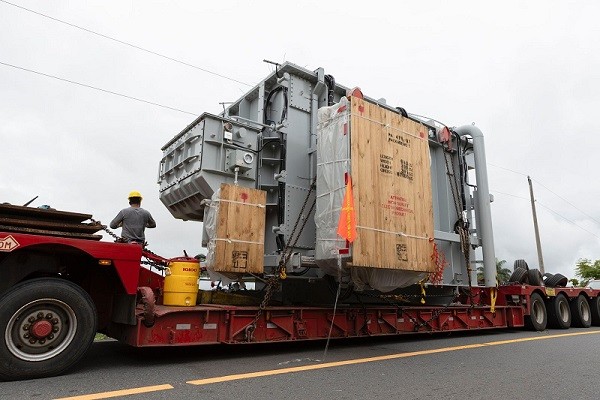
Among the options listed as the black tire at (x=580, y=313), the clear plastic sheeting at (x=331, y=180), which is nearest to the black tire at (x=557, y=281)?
the black tire at (x=580, y=313)

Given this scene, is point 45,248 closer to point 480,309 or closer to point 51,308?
point 51,308

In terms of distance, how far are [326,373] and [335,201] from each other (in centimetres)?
236

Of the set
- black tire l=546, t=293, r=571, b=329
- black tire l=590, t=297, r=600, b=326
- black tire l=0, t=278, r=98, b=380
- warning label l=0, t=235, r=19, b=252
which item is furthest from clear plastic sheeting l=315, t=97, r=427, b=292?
black tire l=590, t=297, r=600, b=326

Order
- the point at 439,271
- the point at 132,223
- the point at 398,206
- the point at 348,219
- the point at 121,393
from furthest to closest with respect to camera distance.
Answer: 1. the point at 439,271
2. the point at 132,223
3. the point at 398,206
4. the point at 348,219
5. the point at 121,393

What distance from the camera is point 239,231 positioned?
22.5 feet

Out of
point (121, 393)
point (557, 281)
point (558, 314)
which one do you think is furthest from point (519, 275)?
point (121, 393)

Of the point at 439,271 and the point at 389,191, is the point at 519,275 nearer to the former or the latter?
the point at 439,271

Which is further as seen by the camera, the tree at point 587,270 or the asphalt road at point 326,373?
the tree at point 587,270

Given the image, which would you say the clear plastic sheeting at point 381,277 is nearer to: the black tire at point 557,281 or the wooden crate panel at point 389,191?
the wooden crate panel at point 389,191

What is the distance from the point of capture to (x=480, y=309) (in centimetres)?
1055

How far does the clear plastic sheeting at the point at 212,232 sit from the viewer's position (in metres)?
6.70

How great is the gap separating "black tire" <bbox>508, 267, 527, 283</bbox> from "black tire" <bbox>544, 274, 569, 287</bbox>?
4.43 ft

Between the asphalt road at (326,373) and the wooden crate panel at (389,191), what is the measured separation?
1.44 metres

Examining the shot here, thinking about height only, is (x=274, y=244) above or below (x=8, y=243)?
above
